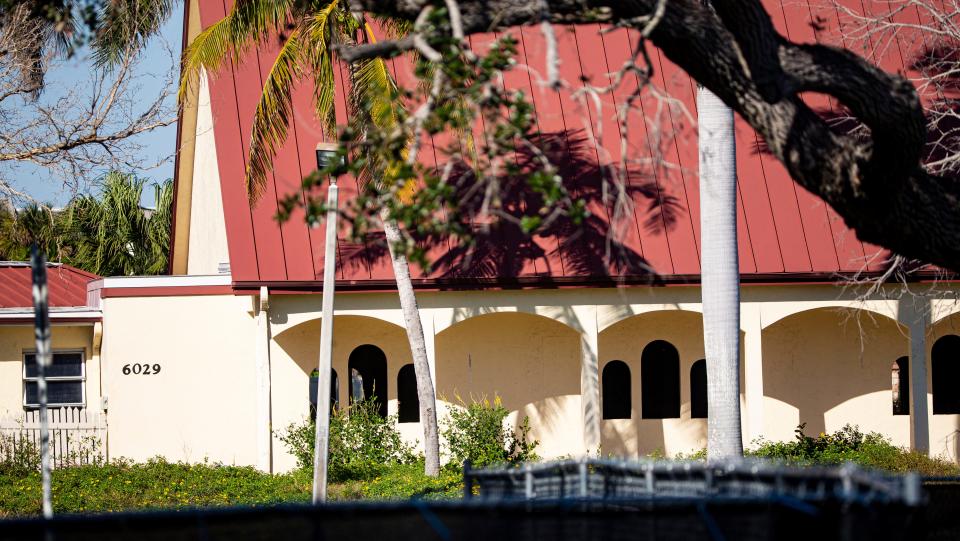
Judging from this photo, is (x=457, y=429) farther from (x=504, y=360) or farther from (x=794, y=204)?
(x=794, y=204)

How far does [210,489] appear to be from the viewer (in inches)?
660

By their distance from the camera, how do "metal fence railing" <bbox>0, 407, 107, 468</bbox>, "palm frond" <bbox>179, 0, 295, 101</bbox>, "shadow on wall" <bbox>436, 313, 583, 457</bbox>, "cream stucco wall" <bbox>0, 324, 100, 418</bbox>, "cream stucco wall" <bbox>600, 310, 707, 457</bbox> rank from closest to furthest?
"palm frond" <bbox>179, 0, 295, 101</bbox>
"metal fence railing" <bbox>0, 407, 107, 468</bbox>
"shadow on wall" <bbox>436, 313, 583, 457</bbox>
"cream stucco wall" <bbox>600, 310, 707, 457</bbox>
"cream stucco wall" <bbox>0, 324, 100, 418</bbox>

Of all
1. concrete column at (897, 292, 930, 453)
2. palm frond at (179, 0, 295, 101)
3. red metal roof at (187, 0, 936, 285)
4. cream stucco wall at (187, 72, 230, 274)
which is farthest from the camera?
cream stucco wall at (187, 72, 230, 274)

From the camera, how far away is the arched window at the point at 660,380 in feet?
67.9

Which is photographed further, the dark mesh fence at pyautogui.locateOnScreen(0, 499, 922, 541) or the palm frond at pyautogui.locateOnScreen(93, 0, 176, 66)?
the palm frond at pyautogui.locateOnScreen(93, 0, 176, 66)

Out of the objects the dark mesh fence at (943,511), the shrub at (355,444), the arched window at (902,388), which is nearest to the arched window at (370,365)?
the shrub at (355,444)

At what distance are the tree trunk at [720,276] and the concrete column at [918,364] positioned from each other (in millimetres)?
A: 5726

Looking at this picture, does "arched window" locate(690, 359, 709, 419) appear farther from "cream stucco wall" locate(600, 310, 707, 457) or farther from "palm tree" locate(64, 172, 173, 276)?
"palm tree" locate(64, 172, 173, 276)

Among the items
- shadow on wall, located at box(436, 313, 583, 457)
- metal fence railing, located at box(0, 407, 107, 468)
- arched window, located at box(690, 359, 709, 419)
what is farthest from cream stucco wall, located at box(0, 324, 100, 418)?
arched window, located at box(690, 359, 709, 419)

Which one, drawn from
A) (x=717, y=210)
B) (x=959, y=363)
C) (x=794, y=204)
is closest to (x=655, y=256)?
(x=794, y=204)

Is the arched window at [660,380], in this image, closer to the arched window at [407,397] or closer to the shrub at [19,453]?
the arched window at [407,397]

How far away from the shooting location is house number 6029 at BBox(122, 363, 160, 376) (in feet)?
63.0

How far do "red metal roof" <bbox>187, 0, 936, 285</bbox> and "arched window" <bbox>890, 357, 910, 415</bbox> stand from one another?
3350 millimetres

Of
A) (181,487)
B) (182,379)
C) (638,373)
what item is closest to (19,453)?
(182,379)
